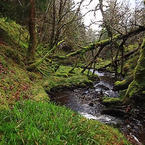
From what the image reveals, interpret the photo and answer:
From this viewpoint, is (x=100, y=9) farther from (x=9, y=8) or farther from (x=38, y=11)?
(x=9, y=8)

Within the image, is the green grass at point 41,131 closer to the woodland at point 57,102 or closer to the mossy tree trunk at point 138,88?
the woodland at point 57,102

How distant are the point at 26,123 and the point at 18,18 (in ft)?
23.7

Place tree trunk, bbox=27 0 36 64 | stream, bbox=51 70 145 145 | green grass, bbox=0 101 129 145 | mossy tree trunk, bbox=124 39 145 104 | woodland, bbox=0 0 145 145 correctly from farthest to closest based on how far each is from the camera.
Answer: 1. tree trunk, bbox=27 0 36 64
2. mossy tree trunk, bbox=124 39 145 104
3. stream, bbox=51 70 145 145
4. woodland, bbox=0 0 145 145
5. green grass, bbox=0 101 129 145

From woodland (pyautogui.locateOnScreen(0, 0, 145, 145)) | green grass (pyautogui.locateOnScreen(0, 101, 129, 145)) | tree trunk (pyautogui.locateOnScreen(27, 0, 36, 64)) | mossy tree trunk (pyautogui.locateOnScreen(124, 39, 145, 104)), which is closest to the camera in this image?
green grass (pyautogui.locateOnScreen(0, 101, 129, 145))

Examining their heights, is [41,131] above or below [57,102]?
above

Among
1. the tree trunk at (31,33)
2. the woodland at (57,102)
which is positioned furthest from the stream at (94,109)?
the tree trunk at (31,33)

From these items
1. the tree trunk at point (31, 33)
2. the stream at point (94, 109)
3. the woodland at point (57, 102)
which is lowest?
the stream at point (94, 109)

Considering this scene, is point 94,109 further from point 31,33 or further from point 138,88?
point 31,33

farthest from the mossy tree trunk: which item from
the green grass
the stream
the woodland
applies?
the green grass

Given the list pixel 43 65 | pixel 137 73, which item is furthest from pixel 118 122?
pixel 43 65

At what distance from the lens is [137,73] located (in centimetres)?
730

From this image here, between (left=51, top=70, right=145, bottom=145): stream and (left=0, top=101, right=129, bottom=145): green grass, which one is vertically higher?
(left=0, top=101, right=129, bottom=145): green grass

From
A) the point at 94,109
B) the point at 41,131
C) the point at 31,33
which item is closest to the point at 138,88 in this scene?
the point at 94,109

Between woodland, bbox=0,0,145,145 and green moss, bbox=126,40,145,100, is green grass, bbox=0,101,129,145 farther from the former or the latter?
green moss, bbox=126,40,145,100
